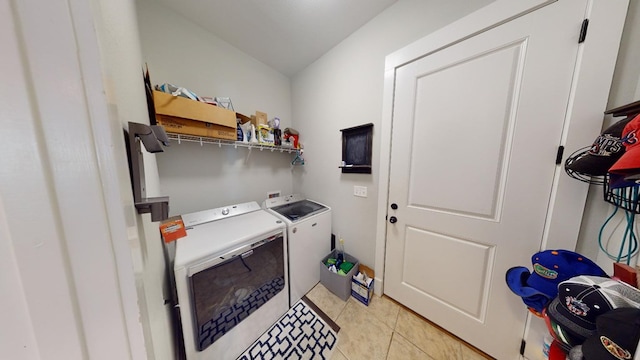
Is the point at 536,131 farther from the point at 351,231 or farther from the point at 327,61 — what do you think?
the point at 327,61

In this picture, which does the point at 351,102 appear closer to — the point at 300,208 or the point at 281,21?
the point at 281,21

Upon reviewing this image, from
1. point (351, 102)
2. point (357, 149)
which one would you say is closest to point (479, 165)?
point (357, 149)

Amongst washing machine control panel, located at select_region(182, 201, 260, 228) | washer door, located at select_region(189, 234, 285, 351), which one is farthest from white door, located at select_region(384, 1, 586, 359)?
washing machine control panel, located at select_region(182, 201, 260, 228)

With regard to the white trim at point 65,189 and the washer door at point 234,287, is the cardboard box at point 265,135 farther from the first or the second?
the white trim at point 65,189

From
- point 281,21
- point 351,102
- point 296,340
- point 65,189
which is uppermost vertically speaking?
point 281,21

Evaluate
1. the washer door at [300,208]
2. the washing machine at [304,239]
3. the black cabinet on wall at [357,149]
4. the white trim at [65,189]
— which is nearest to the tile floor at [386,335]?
the washing machine at [304,239]

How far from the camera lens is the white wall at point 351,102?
125cm

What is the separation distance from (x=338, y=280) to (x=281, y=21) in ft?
7.67

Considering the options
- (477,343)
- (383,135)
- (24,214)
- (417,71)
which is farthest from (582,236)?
(24,214)

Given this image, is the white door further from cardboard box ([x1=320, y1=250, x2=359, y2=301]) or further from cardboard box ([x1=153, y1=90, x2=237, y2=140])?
cardboard box ([x1=153, y1=90, x2=237, y2=140])

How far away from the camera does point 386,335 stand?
126cm

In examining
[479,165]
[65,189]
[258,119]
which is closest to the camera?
[65,189]

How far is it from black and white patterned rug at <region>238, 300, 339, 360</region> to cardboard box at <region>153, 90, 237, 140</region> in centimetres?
160

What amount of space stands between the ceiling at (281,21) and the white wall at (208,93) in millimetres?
128
